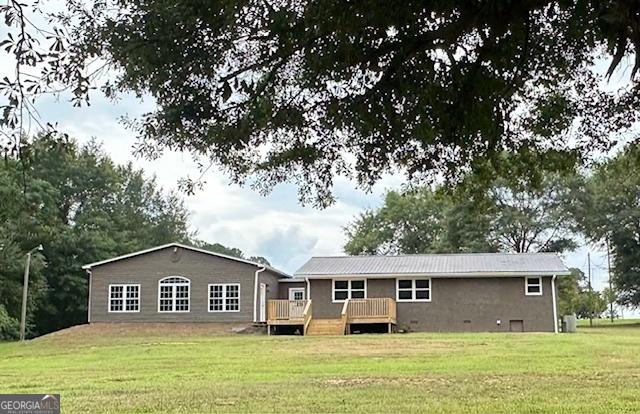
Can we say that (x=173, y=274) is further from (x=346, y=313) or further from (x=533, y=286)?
(x=533, y=286)

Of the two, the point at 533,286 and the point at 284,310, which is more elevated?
the point at 533,286

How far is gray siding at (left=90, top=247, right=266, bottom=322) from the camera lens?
30.9m

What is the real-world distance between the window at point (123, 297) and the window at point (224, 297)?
11.0 feet

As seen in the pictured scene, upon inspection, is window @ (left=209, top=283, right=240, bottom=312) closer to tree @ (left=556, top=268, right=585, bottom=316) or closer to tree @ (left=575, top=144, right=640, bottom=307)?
tree @ (left=556, top=268, right=585, bottom=316)

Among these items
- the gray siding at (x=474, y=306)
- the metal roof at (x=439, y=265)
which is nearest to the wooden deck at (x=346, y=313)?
the gray siding at (x=474, y=306)

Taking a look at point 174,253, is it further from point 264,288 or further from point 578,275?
point 578,275

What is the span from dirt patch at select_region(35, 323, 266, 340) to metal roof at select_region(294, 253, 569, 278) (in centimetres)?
348

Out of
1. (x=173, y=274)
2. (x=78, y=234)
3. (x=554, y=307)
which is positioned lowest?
(x=554, y=307)

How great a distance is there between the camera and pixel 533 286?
96.2 ft

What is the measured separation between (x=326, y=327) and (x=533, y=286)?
28.0 feet

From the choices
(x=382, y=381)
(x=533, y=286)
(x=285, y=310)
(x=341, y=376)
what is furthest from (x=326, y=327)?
(x=382, y=381)

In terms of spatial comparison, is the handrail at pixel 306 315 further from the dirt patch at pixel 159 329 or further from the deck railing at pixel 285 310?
the dirt patch at pixel 159 329

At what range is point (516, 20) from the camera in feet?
20.6

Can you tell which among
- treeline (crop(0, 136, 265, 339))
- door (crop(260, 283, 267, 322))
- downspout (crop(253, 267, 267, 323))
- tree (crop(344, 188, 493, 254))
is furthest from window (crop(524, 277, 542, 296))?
tree (crop(344, 188, 493, 254))
